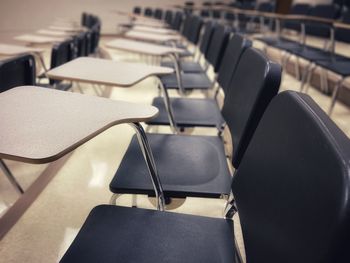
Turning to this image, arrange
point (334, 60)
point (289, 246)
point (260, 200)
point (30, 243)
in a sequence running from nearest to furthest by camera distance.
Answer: point (289, 246) → point (260, 200) → point (30, 243) → point (334, 60)

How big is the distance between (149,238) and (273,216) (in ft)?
1.18

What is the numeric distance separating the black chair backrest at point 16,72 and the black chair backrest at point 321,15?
408 cm

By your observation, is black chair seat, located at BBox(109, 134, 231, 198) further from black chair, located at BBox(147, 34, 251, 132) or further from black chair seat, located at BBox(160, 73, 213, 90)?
black chair seat, located at BBox(160, 73, 213, 90)

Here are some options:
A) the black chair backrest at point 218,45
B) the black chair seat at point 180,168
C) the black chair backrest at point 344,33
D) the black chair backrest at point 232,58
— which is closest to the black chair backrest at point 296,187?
the black chair seat at point 180,168

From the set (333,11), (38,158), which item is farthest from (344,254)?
(333,11)

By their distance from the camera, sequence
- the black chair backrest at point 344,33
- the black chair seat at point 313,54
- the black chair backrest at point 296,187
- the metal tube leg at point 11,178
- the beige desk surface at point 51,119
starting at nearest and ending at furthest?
the black chair backrest at point 296,187
the beige desk surface at point 51,119
the metal tube leg at point 11,178
the black chair seat at point 313,54
the black chair backrest at point 344,33

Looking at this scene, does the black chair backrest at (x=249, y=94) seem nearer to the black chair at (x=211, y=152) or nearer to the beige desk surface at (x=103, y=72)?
the black chair at (x=211, y=152)

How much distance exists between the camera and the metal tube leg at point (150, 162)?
0.83 m

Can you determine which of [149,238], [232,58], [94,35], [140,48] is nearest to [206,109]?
[232,58]

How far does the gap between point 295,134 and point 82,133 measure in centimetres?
46

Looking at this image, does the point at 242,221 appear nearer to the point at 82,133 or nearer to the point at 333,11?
the point at 82,133

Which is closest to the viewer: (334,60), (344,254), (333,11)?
(344,254)

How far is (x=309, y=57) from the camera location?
3.18 m

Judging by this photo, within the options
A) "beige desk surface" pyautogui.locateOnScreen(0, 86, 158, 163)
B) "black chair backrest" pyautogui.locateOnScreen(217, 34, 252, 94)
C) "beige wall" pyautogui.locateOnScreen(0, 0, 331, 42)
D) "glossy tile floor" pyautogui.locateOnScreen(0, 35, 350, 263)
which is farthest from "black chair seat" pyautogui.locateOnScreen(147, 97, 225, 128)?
"beige wall" pyautogui.locateOnScreen(0, 0, 331, 42)
